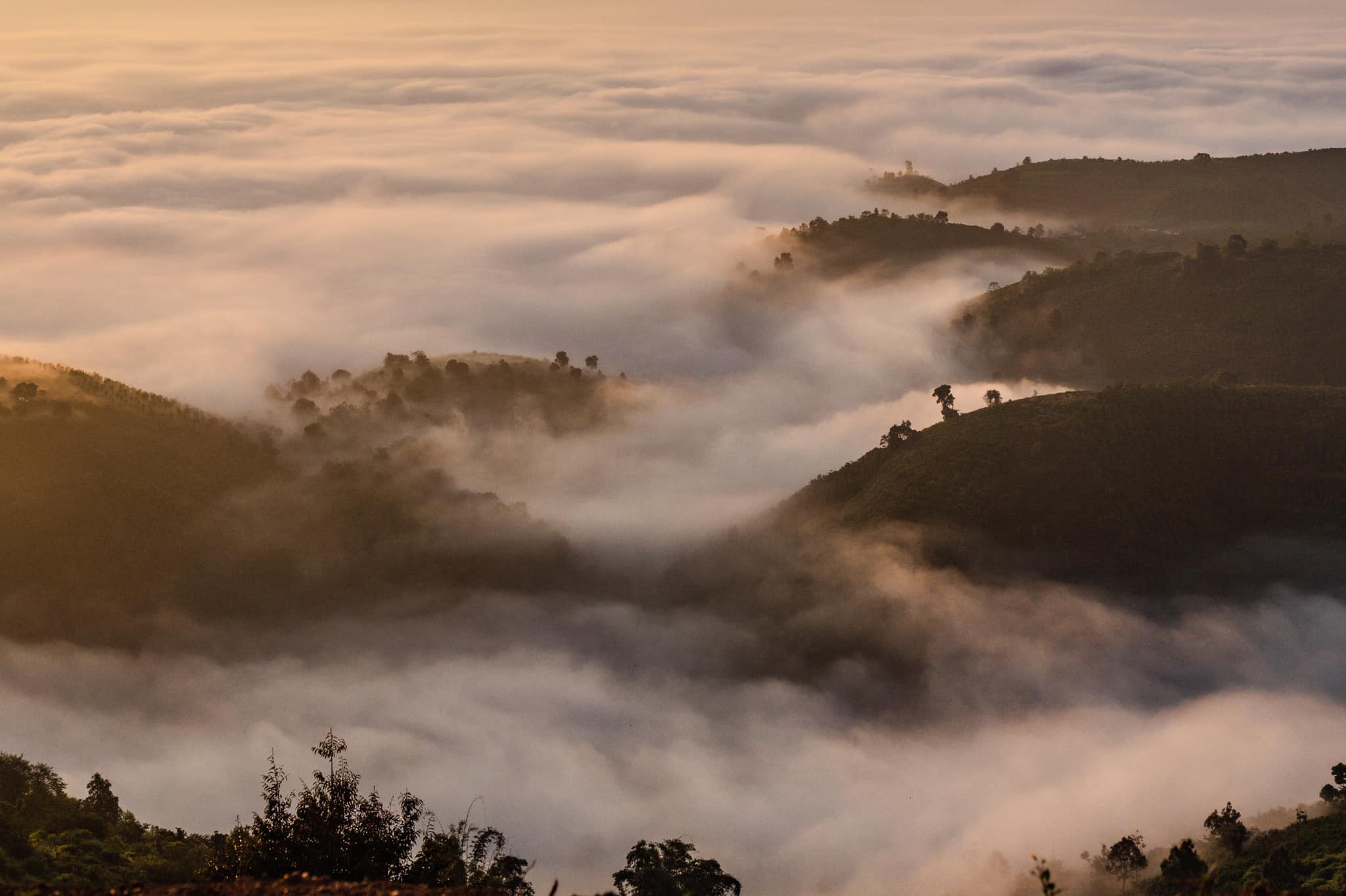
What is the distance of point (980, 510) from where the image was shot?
12438 cm

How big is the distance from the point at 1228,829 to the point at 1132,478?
158ft

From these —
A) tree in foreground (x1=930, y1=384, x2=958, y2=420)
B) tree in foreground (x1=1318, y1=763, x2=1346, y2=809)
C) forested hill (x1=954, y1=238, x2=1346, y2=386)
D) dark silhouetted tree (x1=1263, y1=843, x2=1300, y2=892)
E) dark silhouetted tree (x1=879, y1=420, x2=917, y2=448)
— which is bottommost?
dark silhouetted tree (x1=1263, y1=843, x2=1300, y2=892)

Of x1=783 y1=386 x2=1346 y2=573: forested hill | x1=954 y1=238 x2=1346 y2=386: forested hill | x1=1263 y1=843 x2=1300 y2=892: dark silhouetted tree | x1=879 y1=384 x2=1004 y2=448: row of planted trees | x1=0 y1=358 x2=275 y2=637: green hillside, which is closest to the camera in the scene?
x1=1263 y1=843 x2=1300 y2=892: dark silhouetted tree

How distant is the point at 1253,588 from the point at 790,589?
42.3m

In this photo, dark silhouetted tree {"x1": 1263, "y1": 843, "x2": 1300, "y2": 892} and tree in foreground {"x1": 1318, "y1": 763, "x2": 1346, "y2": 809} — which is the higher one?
tree in foreground {"x1": 1318, "y1": 763, "x2": 1346, "y2": 809}

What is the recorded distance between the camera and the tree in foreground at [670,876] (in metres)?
64.7

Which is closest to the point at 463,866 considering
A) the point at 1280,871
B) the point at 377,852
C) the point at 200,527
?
the point at 377,852

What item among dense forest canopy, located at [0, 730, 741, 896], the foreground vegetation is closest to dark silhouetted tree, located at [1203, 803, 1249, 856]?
the foreground vegetation

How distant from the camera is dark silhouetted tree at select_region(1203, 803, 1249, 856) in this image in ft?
266

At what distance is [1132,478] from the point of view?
12556cm

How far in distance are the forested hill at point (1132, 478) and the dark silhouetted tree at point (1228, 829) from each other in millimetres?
35499

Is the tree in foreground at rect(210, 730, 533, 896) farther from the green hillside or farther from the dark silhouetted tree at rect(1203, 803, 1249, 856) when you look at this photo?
the green hillside

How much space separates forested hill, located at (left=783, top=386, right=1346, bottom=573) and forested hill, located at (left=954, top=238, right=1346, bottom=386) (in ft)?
121

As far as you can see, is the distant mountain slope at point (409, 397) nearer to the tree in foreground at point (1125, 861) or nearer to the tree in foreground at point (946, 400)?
the tree in foreground at point (946, 400)
